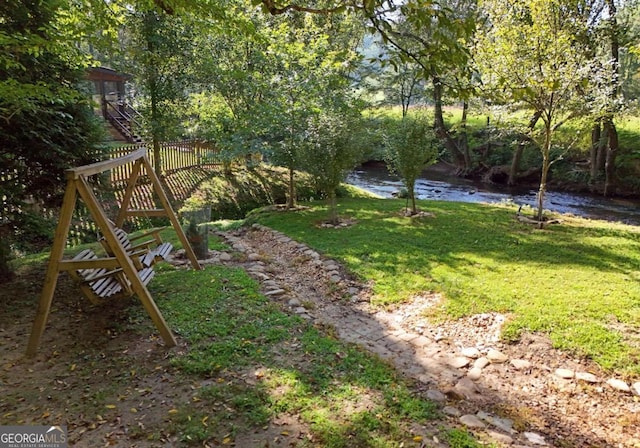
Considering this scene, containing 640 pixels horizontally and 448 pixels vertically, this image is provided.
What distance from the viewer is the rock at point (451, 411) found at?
292 centimetres

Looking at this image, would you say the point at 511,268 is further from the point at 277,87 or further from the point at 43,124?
the point at 277,87

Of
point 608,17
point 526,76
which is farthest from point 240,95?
point 608,17

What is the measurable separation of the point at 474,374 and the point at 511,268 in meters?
2.79

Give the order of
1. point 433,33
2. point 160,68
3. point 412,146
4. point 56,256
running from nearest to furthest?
point 433,33 → point 56,256 → point 412,146 → point 160,68

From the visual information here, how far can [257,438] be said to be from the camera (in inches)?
98.2

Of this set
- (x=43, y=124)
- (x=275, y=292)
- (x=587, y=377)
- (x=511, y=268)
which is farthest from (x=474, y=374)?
(x=43, y=124)

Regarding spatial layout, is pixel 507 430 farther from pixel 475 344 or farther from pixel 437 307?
pixel 437 307

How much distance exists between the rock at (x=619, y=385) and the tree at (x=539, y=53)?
4.82 metres

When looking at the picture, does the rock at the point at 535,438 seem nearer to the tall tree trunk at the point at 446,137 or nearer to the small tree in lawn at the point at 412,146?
the small tree in lawn at the point at 412,146

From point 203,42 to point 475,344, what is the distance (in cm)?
1062

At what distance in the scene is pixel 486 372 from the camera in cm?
359

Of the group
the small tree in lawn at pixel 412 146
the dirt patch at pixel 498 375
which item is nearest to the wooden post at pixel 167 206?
the dirt patch at pixel 498 375

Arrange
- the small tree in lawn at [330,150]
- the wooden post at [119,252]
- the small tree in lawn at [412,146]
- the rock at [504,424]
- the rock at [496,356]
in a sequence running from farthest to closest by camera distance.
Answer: the small tree in lawn at [330,150] → the small tree in lawn at [412,146] → the rock at [496,356] → the wooden post at [119,252] → the rock at [504,424]

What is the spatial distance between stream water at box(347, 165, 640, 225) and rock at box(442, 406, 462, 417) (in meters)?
11.5
